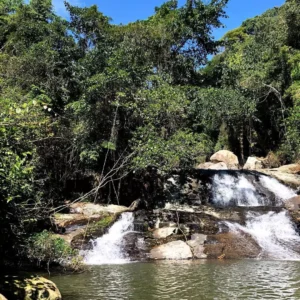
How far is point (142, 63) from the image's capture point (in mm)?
20062

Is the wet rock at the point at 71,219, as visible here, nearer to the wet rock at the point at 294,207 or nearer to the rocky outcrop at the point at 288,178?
the wet rock at the point at 294,207

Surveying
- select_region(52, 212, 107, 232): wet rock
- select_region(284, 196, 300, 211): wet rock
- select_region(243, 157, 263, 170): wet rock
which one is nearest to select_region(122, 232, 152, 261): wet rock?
select_region(52, 212, 107, 232): wet rock

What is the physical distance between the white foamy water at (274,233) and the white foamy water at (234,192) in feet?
11.6

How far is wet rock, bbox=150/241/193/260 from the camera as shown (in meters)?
11.9

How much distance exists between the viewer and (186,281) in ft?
27.5

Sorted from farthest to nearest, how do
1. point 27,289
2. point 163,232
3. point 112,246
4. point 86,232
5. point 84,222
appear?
point 84,222
point 163,232
point 86,232
point 112,246
point 27,289

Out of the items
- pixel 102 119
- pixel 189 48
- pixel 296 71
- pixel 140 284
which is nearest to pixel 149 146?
pixel 102 119

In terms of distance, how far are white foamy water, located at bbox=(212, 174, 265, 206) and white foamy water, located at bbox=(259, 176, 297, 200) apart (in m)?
0.79

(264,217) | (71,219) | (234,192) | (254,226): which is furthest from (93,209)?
(234,192)

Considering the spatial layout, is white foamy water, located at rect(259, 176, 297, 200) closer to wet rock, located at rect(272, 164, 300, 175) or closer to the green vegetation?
wet rock, located at rect(272, 164, 300, 175)

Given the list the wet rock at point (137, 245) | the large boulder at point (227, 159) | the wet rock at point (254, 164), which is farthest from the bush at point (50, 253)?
the large boulder at point (227, 159)

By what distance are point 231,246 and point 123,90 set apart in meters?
7.74

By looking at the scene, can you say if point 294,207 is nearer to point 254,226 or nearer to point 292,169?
point 254,226

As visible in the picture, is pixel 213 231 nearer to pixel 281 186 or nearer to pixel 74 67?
pixel 281 186
